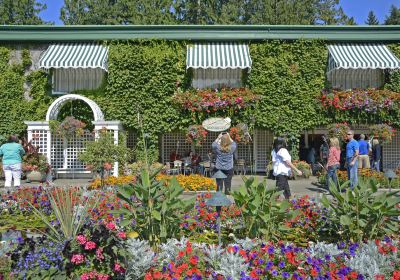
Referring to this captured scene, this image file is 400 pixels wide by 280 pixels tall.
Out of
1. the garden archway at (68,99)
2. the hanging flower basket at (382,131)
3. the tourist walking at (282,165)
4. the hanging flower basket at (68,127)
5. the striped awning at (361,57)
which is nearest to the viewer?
the tourist walking at (282,165)

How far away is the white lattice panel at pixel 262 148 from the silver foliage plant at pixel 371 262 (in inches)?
636

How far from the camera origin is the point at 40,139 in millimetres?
17891

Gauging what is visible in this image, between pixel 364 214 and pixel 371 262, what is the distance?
3.41 ft

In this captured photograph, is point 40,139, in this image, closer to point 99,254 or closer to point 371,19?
point 99,254

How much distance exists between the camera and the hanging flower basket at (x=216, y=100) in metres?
18.0

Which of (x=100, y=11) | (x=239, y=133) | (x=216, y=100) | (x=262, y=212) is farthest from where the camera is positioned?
(x=100, y=11)

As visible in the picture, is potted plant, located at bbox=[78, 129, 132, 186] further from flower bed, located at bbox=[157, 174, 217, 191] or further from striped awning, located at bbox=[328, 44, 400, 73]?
striped awning, located at bbox=[328, 44, 400, 73]

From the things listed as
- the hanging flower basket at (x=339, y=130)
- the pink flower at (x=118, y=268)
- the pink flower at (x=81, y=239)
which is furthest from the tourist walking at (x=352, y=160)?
the pink flower at (x=81, y=239)

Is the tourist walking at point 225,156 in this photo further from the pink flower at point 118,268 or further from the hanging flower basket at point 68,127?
the hanging flower basket at point 68,127

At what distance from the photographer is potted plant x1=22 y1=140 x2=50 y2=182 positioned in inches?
650

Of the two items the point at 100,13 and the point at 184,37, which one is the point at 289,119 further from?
the point at 100,13

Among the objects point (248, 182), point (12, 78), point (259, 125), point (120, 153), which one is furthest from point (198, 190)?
point (12, 78)

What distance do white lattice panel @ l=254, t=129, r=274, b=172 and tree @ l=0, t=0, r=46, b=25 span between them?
28114 millimetres

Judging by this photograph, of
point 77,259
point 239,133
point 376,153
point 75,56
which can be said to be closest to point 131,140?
point 75,56
